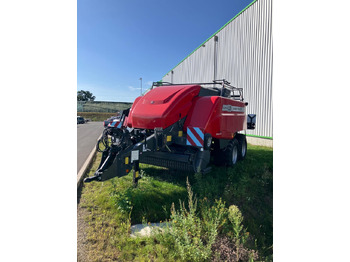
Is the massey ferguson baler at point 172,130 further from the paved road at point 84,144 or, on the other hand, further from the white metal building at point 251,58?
the white metal building at point 251,58

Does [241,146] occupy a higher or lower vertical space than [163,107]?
lower

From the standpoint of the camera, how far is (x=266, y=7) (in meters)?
8.53

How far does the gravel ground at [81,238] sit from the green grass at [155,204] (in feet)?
0.20

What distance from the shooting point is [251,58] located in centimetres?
958

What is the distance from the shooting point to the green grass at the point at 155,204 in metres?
2.33

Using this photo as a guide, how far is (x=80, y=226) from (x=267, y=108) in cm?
858

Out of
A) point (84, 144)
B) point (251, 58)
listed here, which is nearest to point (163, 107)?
point (84, 144)

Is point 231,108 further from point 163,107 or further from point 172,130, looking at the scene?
point 163,107

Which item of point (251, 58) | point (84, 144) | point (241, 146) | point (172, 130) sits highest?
point (251, 58)

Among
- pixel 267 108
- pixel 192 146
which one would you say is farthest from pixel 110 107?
pixel 267 108

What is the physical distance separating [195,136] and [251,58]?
743 cm

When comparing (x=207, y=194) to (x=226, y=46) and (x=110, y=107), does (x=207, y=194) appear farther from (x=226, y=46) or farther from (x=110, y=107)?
(x=226, y=46)

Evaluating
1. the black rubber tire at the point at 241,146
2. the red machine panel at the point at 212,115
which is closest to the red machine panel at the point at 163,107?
the red machine panel at the point at 212,115

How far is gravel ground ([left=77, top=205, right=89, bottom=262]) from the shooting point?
2.20 metres
